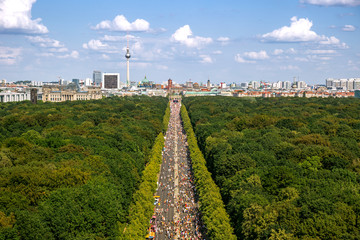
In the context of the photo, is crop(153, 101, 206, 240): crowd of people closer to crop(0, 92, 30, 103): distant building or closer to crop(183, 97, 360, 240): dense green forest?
crop(183, 97, 360, 240): dense green forest

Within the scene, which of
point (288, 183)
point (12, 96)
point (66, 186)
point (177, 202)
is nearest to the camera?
point (66, 186)

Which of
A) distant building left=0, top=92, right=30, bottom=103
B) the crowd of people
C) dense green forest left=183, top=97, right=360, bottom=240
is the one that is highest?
distant building left=0, top=92, right=30, bottom=103

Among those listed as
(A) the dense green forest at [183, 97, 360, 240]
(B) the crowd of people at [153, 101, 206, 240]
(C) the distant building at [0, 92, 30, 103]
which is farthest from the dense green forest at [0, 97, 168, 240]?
(C) the distant building at [0, 92, 30, 103]

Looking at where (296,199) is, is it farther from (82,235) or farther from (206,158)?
(206,158)

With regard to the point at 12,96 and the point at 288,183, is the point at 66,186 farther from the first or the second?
the point at 12,96

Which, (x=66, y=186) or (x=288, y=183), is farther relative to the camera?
(x=288, y=183)

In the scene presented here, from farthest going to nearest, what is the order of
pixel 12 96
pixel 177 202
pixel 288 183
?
pixel 12 96 < pixel 177 202 < pixel 288 183

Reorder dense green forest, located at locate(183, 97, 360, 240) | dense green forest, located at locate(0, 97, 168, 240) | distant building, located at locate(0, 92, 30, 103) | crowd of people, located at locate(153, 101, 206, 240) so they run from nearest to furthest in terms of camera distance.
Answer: dense green forest, located at locate(0, 97, 168, 240)
dense green forest, located at locate(183, 97, 360, 240)
crowd of people, located at locate(153, 101, 206, 240)
distant building, located at locate(0, 92, 30, 103)

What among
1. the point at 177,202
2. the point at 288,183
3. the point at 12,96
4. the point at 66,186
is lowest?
the point at 177,202

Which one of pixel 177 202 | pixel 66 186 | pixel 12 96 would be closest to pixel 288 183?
pixel 177 202

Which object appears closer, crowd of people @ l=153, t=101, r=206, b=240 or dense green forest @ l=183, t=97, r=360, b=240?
dense green forest @ l=183, t=97, r=360, b=240
